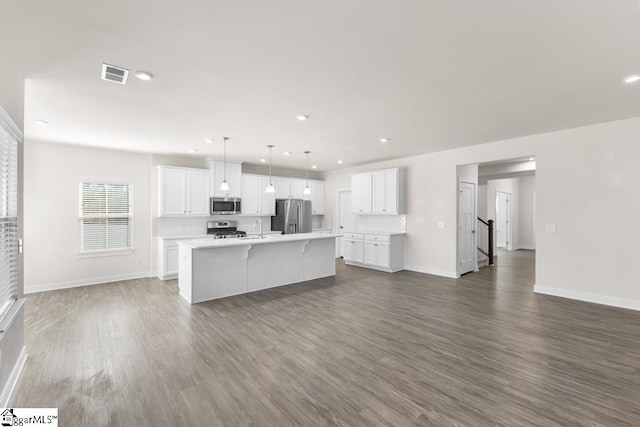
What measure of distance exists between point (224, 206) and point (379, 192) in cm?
380

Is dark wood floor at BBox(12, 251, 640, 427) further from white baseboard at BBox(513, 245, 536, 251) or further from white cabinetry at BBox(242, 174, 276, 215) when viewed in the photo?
white baseboard at BBox(513, 245, 536, 251)

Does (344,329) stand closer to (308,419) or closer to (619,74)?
(308,419)

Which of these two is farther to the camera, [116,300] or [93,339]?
[116,300]

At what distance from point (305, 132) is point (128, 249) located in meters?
4.54

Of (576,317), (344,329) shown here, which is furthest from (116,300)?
(576,317)

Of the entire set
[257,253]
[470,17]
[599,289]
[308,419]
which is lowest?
[308,419]

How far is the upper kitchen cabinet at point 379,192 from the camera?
6.79 m

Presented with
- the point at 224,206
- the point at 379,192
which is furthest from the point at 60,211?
the point at 379,192

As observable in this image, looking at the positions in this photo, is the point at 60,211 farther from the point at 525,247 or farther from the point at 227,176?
the point at 525,247

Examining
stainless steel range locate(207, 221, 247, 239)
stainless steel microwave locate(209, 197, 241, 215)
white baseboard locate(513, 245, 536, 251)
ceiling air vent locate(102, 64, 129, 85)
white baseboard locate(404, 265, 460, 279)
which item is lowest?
white baseboard locate(404, 265, 460, 279)

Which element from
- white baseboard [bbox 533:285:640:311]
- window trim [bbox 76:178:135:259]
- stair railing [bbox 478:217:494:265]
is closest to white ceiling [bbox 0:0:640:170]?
window trim [bbox 76:178:135:259]

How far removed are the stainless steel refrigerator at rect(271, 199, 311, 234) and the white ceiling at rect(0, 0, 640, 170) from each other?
3.50 meters

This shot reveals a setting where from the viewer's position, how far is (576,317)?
3.77 meters

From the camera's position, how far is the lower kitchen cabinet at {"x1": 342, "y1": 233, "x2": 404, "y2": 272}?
667cm
